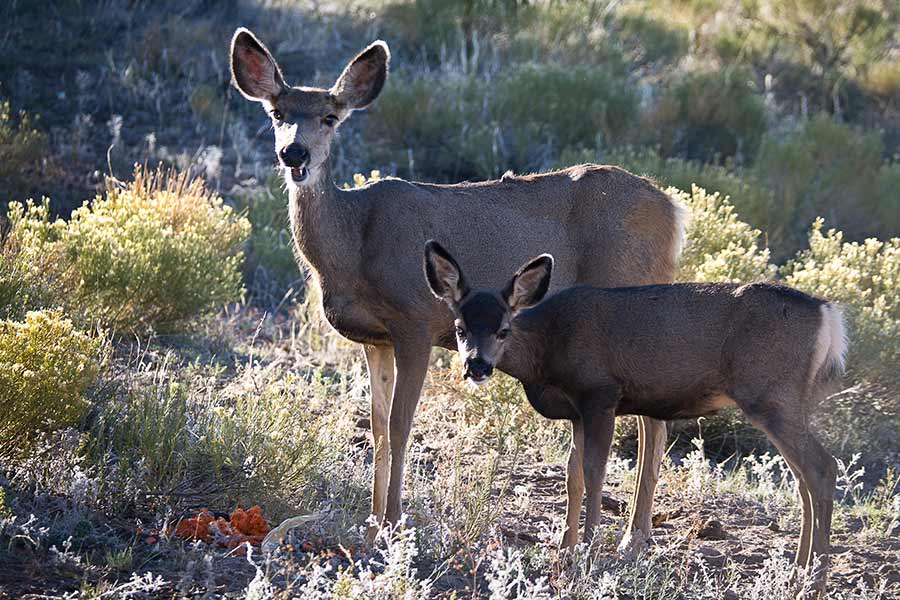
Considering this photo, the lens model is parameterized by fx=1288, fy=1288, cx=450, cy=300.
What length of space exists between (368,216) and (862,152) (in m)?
12.0

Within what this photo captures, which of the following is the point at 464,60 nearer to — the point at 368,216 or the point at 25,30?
the point at 25,30

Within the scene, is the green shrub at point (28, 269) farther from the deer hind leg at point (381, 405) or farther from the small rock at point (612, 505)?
the small rock at point (612, 505)

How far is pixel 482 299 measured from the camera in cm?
705

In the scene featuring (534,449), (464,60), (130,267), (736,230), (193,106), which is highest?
(464,60)

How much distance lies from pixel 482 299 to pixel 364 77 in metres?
1.78

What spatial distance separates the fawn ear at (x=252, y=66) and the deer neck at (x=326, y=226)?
611 mm

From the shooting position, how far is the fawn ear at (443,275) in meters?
6.98

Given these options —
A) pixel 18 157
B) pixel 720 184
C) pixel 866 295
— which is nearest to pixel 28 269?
pixel 18 157

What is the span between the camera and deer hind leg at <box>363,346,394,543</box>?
25.2 ft

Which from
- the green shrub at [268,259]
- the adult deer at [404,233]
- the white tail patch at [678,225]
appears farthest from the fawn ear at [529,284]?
the green shrub at [268,259]

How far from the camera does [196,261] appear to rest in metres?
10.8

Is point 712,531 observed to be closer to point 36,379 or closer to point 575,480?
point 575,480

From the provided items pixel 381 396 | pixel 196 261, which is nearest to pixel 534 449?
pixel 381 396

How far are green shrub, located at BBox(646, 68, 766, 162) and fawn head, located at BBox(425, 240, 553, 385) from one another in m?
11.6
